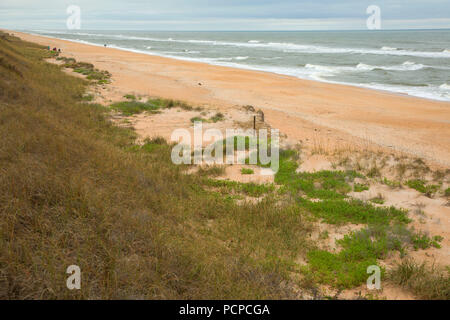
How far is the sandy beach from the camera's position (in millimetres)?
11305

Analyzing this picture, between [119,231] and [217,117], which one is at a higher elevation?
[217,117]

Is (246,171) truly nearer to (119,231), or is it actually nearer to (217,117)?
(119,231)

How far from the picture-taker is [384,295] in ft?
12.6

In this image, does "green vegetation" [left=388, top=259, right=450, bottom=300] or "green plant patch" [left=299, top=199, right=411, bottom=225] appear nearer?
"green vegetation" [left=388, top=259, right=450, bottom=300]

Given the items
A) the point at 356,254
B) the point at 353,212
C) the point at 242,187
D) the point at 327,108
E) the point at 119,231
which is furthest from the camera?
the point at 327,108

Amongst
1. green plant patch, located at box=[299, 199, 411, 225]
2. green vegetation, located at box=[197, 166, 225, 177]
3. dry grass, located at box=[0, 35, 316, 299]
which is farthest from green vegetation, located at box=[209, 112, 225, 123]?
green plant patch, located at box=[299, 199, 411, 225]

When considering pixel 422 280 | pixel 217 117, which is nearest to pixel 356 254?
pixel 422 280

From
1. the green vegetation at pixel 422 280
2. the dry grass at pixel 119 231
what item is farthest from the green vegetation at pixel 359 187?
the green vegetation at pixel 422 280

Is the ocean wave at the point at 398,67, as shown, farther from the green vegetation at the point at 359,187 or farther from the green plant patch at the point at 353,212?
the green plant patch at the point at 353,212

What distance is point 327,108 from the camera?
16.8m

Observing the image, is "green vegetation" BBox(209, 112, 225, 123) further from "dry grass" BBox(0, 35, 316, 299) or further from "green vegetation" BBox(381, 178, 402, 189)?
"green vegetation" BBox(381, 178, 402, 189)

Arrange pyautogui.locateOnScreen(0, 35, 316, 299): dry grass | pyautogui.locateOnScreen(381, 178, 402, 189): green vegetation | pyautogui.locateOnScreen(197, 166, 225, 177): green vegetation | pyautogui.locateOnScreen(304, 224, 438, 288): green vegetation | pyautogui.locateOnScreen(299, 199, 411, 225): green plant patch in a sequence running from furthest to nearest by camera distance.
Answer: pyautogui.locateOnScreen(197, 166, 225, 177): green vegetation → pyautogui.locateOnScreen(381, 178, 402, 189): green vegetation → pyautogui.locateOnScreen(299, 199, 411, 225): green plant patch → pyautogui.locateOnScreen(304, 224, 438, 288): green vegetation → pyautogui.locateOnScreen(0, 35, 316, 299): dry grass

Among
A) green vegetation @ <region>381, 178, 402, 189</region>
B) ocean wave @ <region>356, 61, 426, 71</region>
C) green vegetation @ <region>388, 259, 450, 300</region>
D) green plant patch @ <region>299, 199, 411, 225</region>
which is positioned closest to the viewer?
green vegetation @ <region>388, 259, 450, 300</region>

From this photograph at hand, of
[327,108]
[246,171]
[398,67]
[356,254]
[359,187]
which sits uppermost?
[398,67]
